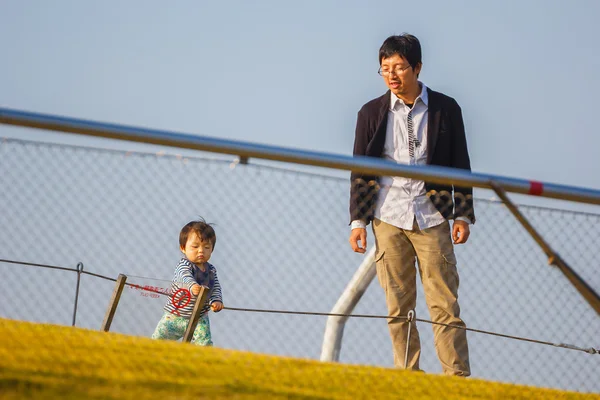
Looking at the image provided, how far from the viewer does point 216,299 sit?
24.9 feet

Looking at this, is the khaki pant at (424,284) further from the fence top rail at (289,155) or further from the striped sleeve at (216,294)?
the striped sleeve at (216,294)

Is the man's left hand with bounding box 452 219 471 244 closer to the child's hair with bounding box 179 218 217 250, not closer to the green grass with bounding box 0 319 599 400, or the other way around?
the green grass with bounding box 0 319 599 400

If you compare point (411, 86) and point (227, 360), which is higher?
point (411, 86)

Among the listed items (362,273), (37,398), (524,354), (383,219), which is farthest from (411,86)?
(37,398)

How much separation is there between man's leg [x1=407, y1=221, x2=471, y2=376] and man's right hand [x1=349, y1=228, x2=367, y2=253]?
27cm

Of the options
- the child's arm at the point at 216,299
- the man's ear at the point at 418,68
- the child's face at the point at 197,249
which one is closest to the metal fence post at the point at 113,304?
the child's arm at the point at 216,299

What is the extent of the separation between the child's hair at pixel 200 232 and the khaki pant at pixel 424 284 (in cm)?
180

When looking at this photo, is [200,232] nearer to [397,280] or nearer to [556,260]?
[397,280]

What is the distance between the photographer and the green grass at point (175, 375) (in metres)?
4.45

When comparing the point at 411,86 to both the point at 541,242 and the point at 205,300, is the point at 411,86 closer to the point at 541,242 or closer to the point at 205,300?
the point at 541,242

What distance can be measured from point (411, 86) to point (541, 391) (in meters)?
2.00

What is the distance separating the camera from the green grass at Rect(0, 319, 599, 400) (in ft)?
14.6

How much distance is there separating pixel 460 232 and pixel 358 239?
61 cm

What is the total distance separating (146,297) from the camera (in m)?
7.08
